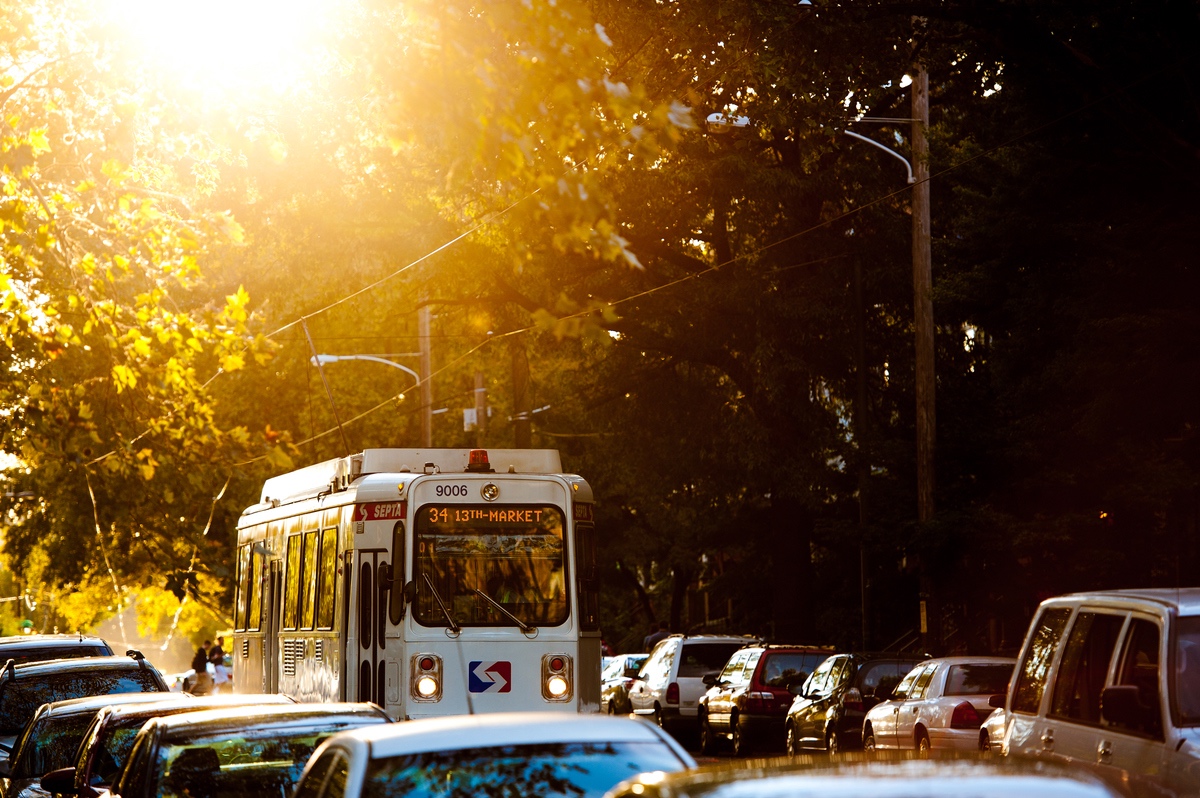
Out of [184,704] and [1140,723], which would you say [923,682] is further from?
[1140,723]

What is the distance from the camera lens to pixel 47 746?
13.4 metres

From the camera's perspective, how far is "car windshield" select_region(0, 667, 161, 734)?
54.4 ft

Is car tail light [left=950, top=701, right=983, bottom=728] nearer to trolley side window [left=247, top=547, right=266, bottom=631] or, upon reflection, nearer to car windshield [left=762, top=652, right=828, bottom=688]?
car windshield [left=762, top=652, right=828, bottom=688]

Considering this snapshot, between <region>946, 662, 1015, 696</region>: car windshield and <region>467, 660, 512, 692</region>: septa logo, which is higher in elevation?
<region>467, 660, 512, 692</region>: septa logo

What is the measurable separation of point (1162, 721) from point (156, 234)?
25.2ft

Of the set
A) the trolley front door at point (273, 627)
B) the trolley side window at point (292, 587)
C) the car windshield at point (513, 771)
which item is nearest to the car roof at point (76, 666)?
the trolley side window at point (292, 587)

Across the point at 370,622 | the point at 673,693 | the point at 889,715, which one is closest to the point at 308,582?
the point at 370,622

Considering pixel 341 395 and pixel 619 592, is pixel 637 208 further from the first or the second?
pixel 619 592

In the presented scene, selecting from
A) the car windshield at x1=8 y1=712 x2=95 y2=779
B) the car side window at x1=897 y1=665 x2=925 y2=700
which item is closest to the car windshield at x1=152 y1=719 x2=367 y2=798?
the car windshield at x1=8 y1=712 x2=95 y2=779

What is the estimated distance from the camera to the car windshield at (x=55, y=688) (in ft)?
54.4

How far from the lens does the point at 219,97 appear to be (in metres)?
12.2

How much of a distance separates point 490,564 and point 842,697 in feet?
20.7

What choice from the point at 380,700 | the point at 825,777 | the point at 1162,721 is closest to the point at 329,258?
the point at 380,700

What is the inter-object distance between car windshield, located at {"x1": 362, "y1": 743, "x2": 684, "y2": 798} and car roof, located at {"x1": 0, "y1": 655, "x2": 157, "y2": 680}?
34.9 feet
